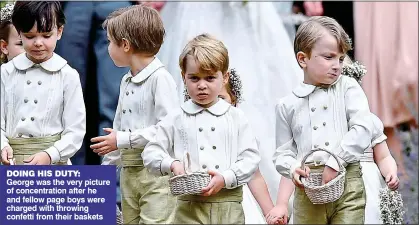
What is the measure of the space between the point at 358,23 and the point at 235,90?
1524mm

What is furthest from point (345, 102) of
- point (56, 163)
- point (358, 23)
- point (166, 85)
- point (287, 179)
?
point (358, 23)

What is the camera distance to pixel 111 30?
587cm

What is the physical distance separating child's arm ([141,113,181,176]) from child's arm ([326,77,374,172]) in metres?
0.69

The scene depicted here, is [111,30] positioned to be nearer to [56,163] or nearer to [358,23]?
[56,163]

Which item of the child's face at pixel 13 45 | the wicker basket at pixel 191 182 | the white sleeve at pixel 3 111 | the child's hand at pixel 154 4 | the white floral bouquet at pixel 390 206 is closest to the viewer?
the wicker basket at pixel 191 182

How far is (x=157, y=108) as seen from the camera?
5.71 metres

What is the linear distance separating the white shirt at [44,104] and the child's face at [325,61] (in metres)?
1.14

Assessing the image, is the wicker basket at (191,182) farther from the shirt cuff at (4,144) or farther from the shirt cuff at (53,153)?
the shirt cuff at (4,144)

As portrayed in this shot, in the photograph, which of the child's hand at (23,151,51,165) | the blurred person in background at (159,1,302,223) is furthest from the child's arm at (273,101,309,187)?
the blurred person in background at (159,1,302,223)

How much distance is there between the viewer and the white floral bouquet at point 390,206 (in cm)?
603

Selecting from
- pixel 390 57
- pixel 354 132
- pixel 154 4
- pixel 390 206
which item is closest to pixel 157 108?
pixel 354 132

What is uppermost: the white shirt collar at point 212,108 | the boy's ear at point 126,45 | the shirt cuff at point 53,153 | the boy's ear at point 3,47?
the boy's ear at point 3,47

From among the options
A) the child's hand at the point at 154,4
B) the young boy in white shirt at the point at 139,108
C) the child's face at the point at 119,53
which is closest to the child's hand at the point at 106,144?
the young boy in white shirt at the point at 139,108

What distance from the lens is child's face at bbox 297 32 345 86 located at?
18.0 feet
